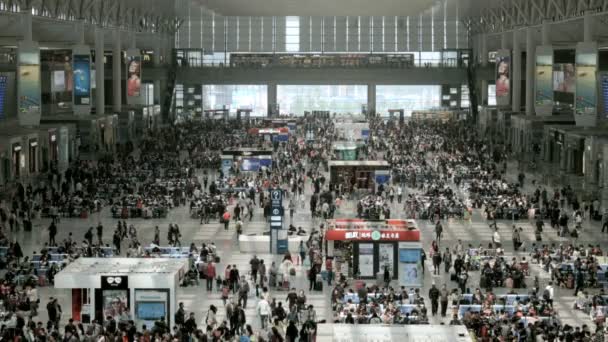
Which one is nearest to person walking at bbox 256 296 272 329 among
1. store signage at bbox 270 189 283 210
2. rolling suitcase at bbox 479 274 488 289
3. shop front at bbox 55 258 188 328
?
shop front at bbox 55 258 188 328

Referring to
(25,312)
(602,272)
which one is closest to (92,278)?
(25,312)

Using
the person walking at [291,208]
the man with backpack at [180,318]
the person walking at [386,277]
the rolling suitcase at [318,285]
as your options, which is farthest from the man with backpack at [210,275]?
the person walking at [291,208]

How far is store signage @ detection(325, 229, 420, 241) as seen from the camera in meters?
31.0

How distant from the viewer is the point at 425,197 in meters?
46.8

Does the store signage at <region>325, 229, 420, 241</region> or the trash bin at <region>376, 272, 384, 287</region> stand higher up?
the store signage at <region>325, 229, 420, 241</region>

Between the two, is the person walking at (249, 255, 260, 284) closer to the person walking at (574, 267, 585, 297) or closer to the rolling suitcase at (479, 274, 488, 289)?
the rolling suitcase at (479, 274, 488, 289)

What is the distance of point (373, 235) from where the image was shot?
3106 centimetres

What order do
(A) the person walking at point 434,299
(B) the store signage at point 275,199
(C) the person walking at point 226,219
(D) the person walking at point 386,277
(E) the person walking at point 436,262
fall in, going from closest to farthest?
(A) the person walking at point 434,299 → (D) the person walking at point 386,277 → (E) the person walking at point 436,262 → (B) the store signage at point 275,199 → (C) the person walking at point 226,219

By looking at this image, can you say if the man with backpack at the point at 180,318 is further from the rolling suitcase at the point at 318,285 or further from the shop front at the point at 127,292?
the rolling suitcase at the point at 318,285

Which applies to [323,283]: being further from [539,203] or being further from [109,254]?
[539,203]

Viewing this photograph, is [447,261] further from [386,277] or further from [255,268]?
[255,268]

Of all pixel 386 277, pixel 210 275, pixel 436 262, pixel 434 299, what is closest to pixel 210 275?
pixel 210 275

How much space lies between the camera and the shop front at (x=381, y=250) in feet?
102

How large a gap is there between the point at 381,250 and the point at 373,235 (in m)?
0.50
